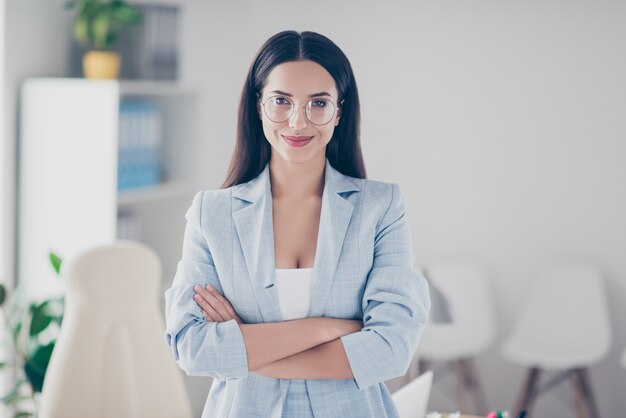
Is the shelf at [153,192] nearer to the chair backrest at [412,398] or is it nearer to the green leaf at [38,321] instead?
the green leaf at [38,321]

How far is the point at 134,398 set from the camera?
253 cm

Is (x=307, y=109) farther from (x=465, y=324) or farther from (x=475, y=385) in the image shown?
(x=475, y=385)

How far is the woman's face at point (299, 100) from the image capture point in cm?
153

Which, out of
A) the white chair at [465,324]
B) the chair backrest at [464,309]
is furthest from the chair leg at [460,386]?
the chair backrest at [464,309]

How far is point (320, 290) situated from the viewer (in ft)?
5.11

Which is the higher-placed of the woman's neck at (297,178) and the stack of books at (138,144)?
the woman's neck at (297,178)

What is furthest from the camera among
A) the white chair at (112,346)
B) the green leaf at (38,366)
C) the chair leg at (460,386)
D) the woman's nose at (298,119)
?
the chair leg at (460,386)

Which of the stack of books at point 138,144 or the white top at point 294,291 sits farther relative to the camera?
the stack of books at point 138,144

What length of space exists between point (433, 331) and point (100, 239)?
1.70 meters

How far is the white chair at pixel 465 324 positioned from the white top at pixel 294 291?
9.32 ft

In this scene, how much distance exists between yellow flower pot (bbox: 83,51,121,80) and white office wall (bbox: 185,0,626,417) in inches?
24.8

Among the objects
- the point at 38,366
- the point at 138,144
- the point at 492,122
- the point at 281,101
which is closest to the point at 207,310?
the point at 281,101

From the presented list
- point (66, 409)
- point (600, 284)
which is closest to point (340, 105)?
point (66, 409)

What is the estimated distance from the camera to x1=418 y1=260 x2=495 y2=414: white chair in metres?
4.40
